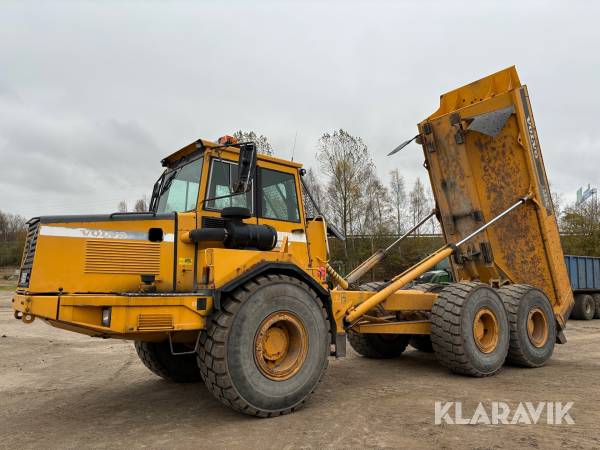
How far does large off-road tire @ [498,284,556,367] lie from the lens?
661cm

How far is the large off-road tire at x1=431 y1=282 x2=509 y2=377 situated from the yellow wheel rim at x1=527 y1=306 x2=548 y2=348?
2.31 ft

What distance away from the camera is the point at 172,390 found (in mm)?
5676

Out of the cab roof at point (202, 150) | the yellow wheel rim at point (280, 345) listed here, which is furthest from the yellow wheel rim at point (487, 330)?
the cab roof at point (202, 150)

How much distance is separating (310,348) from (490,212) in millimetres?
4260

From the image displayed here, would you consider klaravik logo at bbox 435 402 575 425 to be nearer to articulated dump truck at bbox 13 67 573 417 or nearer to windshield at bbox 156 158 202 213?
articulated dump truck at bbox 13 67 573 417

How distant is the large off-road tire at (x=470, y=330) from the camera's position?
5.90 meters

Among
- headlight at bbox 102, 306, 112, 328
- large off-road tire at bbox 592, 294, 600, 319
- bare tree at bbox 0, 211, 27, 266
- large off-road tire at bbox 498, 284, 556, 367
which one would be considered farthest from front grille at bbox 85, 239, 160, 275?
bare tree at bbox 0, 211, 27, 266

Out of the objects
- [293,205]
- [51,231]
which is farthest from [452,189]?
[51,231]

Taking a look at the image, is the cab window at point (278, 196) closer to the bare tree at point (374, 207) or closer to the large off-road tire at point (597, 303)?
the large off-road tire at point (597, 303)

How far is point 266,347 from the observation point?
4.46 m

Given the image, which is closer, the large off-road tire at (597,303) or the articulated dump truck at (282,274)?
the articulated dump truck at (282,274)

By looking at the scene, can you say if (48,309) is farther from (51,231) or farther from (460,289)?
(460,289)

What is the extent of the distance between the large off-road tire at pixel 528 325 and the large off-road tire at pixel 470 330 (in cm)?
22

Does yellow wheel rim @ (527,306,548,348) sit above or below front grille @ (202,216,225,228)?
below
